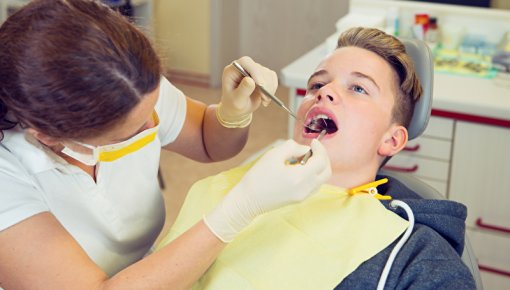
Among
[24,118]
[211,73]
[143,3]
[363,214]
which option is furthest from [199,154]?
[211,73]

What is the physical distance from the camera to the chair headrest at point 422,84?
154cm

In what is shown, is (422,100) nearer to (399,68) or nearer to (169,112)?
(399,68)

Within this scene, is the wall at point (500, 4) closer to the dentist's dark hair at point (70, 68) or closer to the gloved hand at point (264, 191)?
the gloved hand at point (264, 191)

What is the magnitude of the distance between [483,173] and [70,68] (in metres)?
1.59

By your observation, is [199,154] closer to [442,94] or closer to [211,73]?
[442,94]

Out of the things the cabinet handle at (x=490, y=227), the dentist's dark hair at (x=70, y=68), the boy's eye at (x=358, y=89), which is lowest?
the cabinet handle at (x=490, y=227)

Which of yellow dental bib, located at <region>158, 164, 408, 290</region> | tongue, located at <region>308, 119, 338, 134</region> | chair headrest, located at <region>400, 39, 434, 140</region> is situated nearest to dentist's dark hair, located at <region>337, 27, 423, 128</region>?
chair headrest, located at <region>400, 39, 434, 140</region>

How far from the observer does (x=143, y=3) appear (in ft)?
13.4

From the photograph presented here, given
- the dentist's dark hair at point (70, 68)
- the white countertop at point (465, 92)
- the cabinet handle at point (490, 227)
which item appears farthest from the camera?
the cabinet handle at point (490, 227)

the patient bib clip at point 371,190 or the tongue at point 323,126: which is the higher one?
the tongue at point 323,126

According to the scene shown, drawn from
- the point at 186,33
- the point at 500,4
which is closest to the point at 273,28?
the point at 186,33

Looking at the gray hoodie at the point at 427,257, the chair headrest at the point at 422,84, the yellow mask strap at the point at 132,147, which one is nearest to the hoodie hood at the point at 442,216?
the gray hoodie at the point at 427,257

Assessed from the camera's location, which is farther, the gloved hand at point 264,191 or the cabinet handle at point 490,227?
the cabinet handle at point 490,227

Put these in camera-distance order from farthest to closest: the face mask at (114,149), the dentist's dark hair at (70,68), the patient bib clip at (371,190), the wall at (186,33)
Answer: the wall at (186,33) < the patient bib clip at (371,190) < the face mask at (114,149) < the dentist's dark hair at (70,68)
